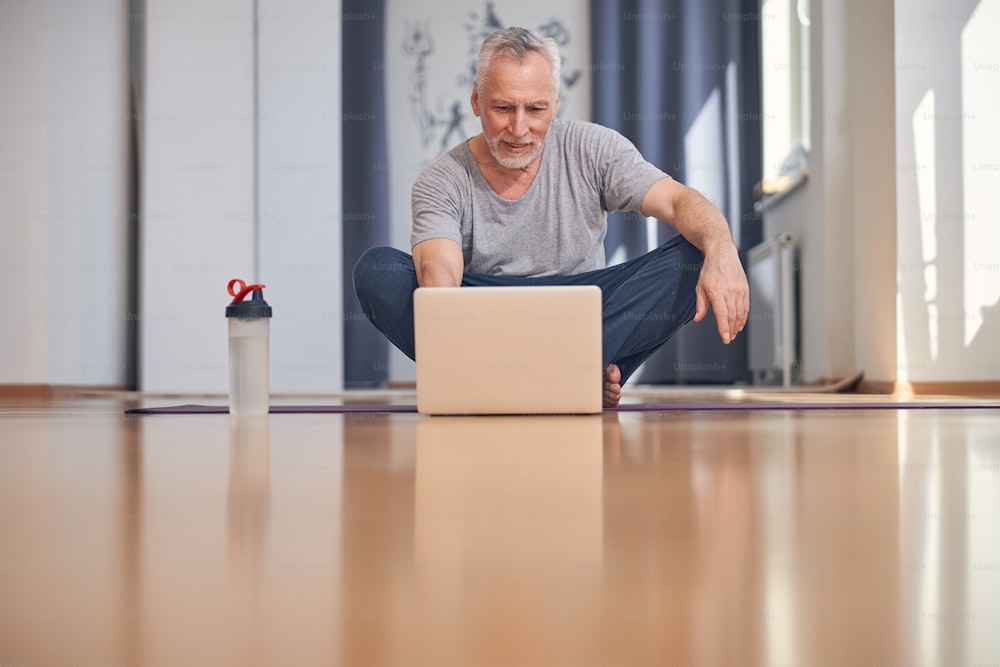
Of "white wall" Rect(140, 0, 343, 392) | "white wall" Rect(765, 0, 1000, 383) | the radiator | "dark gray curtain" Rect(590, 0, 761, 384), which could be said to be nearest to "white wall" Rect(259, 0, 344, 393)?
"white wall" Rect(140, 0, 343, 392)

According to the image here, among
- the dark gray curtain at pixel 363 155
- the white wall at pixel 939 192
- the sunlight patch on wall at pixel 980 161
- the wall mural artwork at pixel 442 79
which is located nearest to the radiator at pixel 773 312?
the white wall at pixel 939 192

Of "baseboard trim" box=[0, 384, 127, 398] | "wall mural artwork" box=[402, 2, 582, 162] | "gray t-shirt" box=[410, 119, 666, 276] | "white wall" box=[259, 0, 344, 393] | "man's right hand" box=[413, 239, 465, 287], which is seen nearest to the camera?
"man's right hand" box=[413, 239, 465, 287]

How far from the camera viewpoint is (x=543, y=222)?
2.00 metres

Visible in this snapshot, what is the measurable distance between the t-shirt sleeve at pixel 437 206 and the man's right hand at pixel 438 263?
23 mm

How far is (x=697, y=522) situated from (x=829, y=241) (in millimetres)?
3613

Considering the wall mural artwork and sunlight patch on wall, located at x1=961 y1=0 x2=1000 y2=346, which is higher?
the wall mural artwork

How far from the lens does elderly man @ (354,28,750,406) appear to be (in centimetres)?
181

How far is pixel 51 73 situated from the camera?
3934 millimetres

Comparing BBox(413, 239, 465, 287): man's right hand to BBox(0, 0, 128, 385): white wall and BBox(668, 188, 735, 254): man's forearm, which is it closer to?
BBox(668, 188, 735, 254): man's forearm

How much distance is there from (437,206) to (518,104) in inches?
9.5

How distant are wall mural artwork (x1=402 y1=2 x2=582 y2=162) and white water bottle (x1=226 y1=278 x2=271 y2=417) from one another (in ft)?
11.5

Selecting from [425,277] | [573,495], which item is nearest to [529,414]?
[425,277]

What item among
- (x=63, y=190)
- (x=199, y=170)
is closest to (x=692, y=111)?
(x=199, y=170)

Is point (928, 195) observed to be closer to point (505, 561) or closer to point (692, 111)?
point (692, 111)
